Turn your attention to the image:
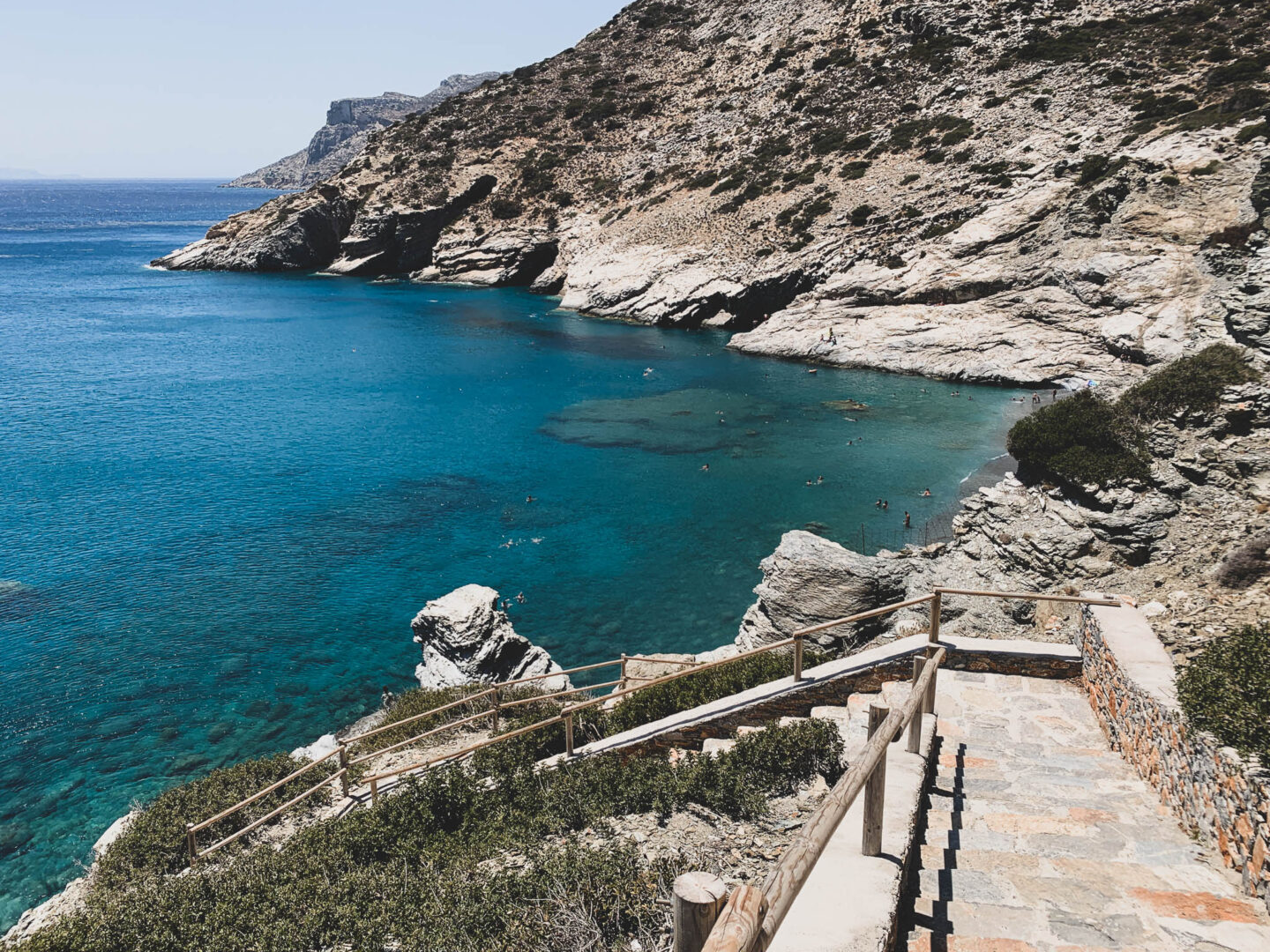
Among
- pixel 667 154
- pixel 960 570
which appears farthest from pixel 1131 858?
pixel 667 154

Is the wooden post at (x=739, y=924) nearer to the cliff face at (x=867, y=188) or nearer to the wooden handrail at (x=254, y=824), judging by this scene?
the wooden handrail at (x=254, y=824)

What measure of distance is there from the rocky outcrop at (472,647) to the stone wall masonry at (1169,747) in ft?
40.8

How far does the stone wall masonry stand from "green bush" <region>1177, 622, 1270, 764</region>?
132mm

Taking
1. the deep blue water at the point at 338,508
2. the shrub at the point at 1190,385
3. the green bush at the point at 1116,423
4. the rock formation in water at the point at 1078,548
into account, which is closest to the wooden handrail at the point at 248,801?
the deep blue water at the point at 338,508

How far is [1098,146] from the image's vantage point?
2099 inches

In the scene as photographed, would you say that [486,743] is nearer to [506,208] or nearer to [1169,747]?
[1169,747]

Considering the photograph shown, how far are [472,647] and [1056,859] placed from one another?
15.3 metres

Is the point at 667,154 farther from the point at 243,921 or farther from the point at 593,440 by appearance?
the point at 243,921

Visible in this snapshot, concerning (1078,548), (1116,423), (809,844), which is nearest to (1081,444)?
(1116,423)

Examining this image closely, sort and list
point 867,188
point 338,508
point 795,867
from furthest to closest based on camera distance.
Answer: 1. point 867,188
2. point 338,508
3. point 795,867

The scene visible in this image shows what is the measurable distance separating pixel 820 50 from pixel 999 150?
33.0 metres

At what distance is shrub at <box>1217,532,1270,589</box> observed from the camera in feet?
48.4

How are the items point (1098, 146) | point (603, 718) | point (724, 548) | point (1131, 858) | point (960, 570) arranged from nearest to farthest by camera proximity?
point (1131, 858) < point (603, 718) < point (960, 570) < point (724, 548) < point (1098, 146)

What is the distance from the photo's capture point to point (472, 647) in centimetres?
1978
